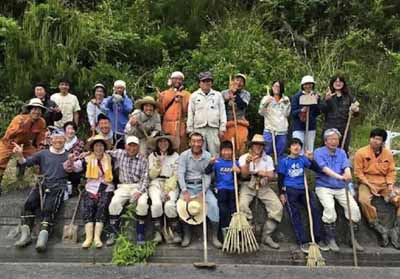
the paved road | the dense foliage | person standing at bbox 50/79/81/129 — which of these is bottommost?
the paved road

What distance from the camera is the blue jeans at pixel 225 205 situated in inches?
320

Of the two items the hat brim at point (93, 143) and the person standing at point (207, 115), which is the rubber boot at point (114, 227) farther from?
the person standing at point (207, 115)

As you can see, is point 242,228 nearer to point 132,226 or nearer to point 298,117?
point 132,226

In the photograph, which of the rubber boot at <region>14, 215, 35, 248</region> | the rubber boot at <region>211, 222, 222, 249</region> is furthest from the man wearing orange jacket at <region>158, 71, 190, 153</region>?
the rubber boot at <region>14, 215, 35, 248</region>

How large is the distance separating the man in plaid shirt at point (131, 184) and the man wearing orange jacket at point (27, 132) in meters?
1.34

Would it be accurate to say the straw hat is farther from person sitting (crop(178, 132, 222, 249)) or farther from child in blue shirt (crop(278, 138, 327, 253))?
child in blue shirt (crop(278, 138, 327, 253))

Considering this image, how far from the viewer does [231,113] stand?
9164 mm

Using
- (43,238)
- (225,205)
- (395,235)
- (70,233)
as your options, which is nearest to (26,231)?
(43,238)

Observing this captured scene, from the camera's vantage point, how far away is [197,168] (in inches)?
327

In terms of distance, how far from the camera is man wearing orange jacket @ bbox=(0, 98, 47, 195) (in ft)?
28.8

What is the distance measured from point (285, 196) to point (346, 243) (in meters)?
1.19

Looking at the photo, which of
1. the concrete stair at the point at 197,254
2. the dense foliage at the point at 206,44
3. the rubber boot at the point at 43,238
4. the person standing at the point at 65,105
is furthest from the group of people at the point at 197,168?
the dense foliage at the point at 206,44

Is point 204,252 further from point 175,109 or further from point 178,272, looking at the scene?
point 175,109

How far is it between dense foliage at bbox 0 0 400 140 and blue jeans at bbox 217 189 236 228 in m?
3.22
